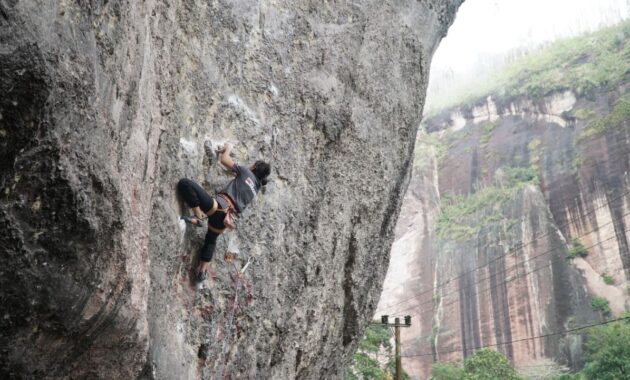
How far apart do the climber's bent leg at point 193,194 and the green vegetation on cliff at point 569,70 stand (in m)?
45.9

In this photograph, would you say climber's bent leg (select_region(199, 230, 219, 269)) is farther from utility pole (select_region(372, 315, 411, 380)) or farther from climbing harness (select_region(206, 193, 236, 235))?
utility pole (select_region(372, 315, 411, 380))

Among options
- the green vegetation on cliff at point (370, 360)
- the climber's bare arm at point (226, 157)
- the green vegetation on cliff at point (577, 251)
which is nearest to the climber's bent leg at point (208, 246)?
the climber's bare arm at point (226, 157)

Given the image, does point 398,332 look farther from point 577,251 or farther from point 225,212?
point 577,251

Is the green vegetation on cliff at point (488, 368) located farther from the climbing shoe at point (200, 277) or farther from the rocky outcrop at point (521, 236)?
the climbing shoe at point (200, 277)

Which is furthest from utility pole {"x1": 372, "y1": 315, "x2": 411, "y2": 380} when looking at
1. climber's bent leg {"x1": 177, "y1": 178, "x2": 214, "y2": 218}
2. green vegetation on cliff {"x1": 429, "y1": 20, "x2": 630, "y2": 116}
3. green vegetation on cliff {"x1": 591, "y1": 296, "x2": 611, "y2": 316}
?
green vegetation on cliff {"x1": 429, "y1": 20, "x2": 630, "y2": 116}

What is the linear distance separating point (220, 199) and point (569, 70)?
51317 millimetres

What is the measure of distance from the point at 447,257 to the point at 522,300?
25.0 ft

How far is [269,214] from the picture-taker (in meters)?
6.54

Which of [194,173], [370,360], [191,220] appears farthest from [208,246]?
[370,360]

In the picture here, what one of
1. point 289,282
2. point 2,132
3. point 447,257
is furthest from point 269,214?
point 447,257

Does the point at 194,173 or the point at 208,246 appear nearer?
the point at 208,246

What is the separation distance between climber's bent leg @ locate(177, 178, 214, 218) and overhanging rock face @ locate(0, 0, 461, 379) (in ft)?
0.35

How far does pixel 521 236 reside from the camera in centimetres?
4019

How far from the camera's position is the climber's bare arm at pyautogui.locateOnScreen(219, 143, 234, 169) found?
225 inches
